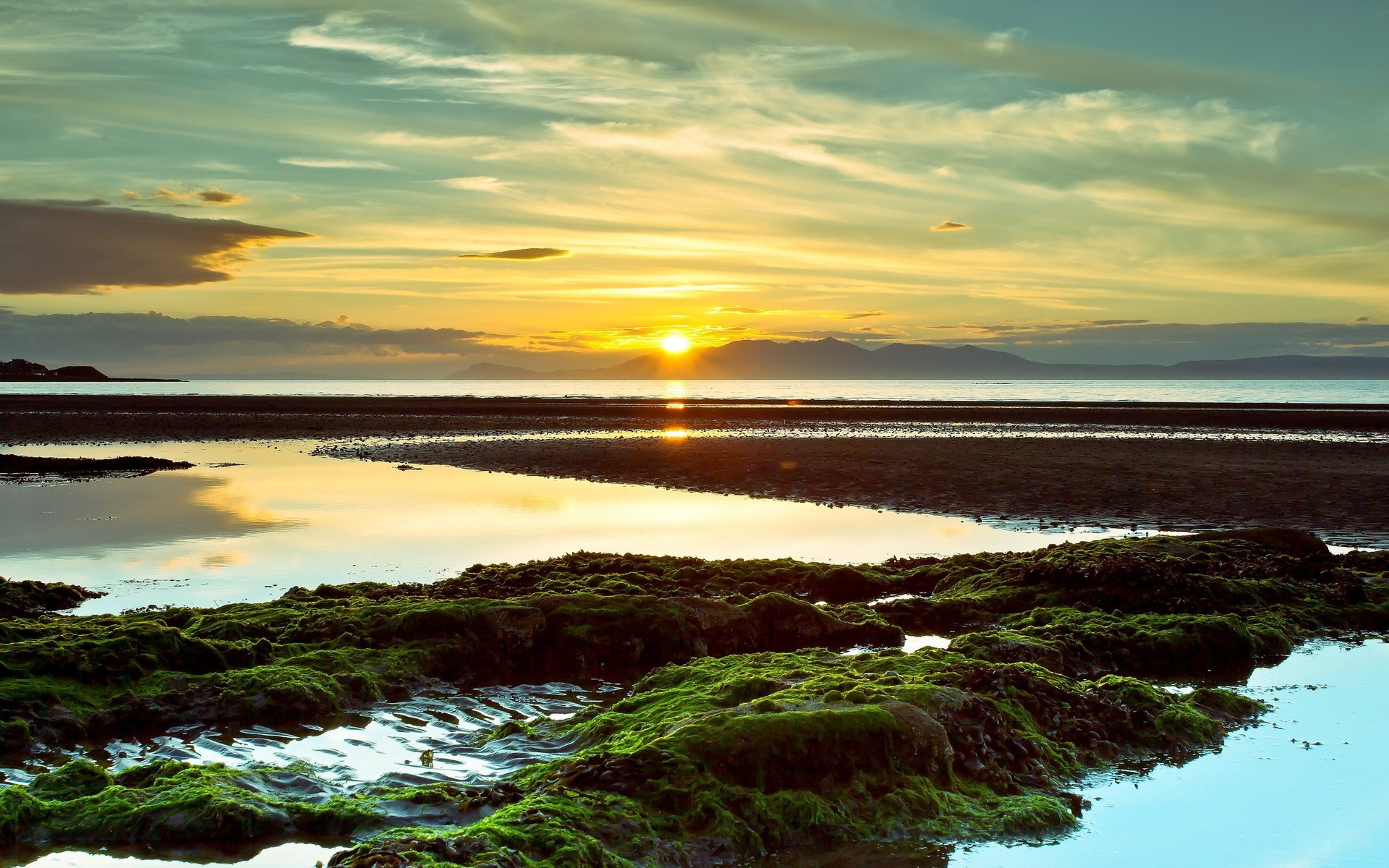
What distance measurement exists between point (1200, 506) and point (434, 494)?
19588 mm

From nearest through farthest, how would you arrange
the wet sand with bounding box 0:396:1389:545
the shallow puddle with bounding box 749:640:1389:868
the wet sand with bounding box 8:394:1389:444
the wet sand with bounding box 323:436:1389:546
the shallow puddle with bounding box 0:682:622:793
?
the shallow puddle with bounding box 749:640:1389:868 → the shallow puddle with bounding box 0:682:622:793 → the wet sand with bounding box 323:436:1389:546 → the wet sand with bounding box 0:396:1389:545 → the wet sand with bounding box 8:394:1389:444

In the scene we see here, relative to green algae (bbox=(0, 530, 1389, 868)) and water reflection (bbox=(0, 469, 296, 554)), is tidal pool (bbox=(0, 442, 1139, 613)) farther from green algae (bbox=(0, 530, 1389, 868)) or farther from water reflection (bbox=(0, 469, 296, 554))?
green algae (bbox=(0, 530, 1389, 868))

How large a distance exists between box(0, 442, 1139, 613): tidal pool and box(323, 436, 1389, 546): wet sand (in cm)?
250

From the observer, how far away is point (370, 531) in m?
20.1

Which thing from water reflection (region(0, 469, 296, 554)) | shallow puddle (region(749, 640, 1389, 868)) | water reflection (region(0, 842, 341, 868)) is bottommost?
water reflection (region(0, 469, 296, 554))

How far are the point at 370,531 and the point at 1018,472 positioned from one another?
2068 centimetres

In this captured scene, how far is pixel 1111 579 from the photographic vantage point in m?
13.2

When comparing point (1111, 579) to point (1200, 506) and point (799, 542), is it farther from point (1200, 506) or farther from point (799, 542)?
point (1200, 506)

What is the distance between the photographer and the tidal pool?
51.8ft

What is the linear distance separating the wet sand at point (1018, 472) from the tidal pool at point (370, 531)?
2.50 metres

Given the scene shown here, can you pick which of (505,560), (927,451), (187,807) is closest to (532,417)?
(927,451)

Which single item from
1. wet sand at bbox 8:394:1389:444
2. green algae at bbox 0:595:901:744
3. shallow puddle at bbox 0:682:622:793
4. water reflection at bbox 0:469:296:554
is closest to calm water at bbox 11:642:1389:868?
shallow puddle at bbox 0:682:622:793

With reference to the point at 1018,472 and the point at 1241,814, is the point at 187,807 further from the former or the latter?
the point at 1018,472

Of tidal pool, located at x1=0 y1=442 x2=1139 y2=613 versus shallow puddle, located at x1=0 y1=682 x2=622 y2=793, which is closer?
shallow puddle, located at x1=0 y1=682 x2=622 y2=793
